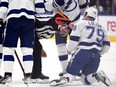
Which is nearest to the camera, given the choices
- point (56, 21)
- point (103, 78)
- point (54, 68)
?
point (103, 78)

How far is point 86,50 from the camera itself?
A: 4043 millimetres

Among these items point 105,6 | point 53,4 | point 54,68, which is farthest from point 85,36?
point 105,6

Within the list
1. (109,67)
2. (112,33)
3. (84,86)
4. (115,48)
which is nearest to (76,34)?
(84,86)

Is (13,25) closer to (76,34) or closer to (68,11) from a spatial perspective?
(76,34)

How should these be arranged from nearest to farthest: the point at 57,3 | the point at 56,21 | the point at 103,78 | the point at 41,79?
the point at 103,78
the point at 56,21
the point at 41,79
the point at 57,3

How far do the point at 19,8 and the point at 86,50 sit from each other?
67cm

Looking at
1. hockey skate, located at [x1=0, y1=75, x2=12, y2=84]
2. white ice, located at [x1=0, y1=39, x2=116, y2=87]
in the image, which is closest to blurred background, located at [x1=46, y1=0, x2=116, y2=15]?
white ice, located at [x1=0, y1=39, x2=116, y2=87]

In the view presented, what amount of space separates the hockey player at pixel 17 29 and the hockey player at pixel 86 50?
366mm

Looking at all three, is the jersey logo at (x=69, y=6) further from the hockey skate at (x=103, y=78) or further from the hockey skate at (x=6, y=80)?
the hockey skate at (x=6, y=80)

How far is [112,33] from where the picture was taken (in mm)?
8711

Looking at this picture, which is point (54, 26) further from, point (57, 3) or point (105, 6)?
point (105, 6)

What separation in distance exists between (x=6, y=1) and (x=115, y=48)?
3.95 metres

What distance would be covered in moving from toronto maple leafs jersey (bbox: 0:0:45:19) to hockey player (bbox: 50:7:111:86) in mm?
382

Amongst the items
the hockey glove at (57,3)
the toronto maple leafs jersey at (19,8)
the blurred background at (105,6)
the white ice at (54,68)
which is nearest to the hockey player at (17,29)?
the toronto maple leafs jersey at (19,8)
